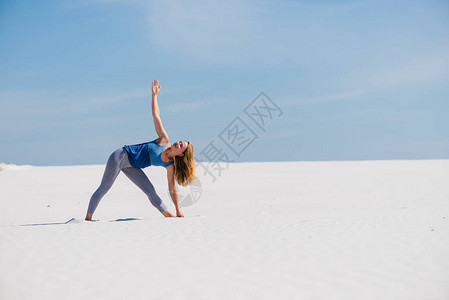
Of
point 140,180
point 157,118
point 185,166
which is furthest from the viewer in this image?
point 140,180

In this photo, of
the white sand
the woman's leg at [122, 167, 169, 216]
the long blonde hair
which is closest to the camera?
the white sand

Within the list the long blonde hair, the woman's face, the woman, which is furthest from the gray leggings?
the woman's face

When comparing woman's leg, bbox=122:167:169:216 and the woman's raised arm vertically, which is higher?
the woman's raised arm

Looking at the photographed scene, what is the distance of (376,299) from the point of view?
11.5 ft

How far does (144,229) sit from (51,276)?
6.52 ft

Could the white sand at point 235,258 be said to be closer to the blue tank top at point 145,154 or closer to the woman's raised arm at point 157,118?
the blue tank top at point 145,154

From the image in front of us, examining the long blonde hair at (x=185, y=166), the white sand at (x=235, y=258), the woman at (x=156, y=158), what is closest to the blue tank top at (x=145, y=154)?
the woman at (x=156, y=158)

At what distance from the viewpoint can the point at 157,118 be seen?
616cm

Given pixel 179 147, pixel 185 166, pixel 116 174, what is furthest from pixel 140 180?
pixel 179 147

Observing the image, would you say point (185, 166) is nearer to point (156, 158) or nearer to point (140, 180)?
point (156, 158)

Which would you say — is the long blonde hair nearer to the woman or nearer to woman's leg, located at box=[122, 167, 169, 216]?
the woman

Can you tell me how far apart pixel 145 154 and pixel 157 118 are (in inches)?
25.6

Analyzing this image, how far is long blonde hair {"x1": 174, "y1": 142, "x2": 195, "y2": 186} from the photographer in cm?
640

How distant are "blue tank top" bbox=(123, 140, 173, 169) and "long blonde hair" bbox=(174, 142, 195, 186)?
0.49ft
